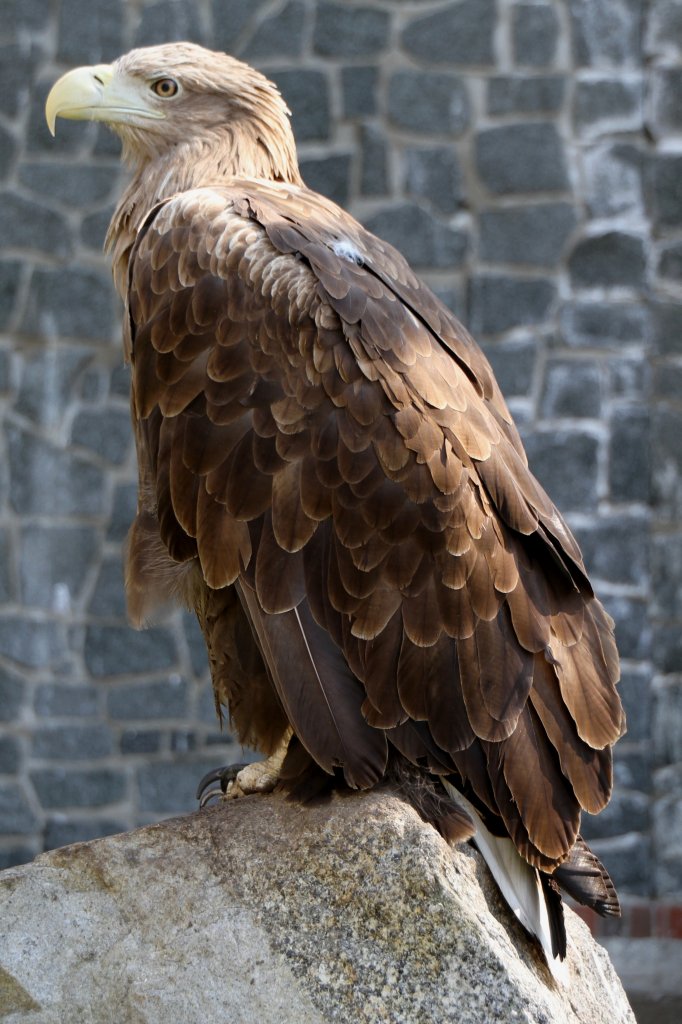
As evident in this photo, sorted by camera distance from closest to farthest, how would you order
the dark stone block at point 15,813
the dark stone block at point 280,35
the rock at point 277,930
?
1. the rock at point 277,930
2. the dark stone block at point 280,35
3. the dark stone block at point 15,813

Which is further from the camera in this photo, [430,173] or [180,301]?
[430,173]

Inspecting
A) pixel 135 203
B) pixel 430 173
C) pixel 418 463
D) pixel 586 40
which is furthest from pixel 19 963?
pixel 586 40

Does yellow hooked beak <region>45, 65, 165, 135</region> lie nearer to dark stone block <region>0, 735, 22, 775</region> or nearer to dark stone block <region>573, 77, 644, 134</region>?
dark stone block <region>573, 77, 644, 134</region>

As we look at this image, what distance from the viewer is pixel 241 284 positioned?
8.87ft

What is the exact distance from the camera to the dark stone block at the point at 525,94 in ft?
18.4

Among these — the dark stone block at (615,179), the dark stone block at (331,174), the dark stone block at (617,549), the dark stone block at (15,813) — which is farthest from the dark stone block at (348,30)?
the dark stone block at (15,813)

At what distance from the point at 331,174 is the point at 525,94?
876mm

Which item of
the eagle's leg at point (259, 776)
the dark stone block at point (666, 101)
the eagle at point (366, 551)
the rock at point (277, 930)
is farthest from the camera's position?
the dark stone block at point (666, 101)

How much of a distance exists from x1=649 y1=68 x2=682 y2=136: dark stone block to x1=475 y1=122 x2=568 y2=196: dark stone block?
0.42 metres

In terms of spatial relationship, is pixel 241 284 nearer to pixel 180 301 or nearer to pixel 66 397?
pixel 180 301

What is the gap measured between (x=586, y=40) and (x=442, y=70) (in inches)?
23.9

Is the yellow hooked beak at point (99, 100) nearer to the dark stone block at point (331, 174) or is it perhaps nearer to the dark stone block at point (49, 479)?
the dark stone block at point (331, 174)

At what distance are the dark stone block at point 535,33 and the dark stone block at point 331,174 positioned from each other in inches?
33.7

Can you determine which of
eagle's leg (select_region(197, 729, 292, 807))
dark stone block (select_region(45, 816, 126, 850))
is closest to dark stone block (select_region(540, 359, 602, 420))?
dark stone block (select_region(45, 816, 126, 850))
